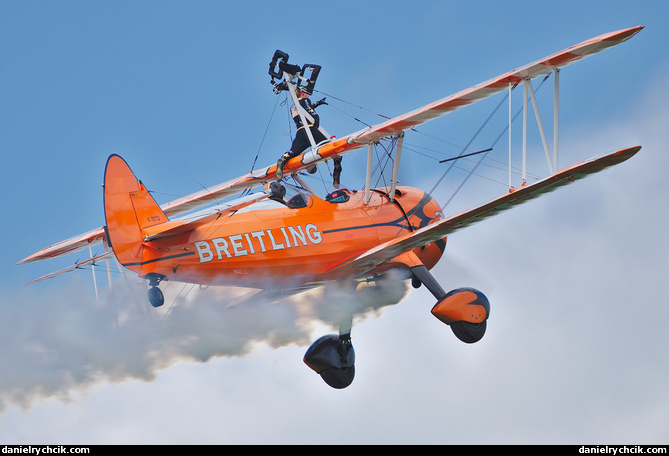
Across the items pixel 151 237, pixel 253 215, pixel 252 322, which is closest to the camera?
pixel 151 237

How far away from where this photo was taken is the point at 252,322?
40.3ft

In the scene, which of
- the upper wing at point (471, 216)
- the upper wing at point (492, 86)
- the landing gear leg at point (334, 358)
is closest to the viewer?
the upper wing at point (471, 216)

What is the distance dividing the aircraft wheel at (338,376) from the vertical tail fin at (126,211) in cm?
385

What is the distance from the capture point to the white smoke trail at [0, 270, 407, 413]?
37.9ft

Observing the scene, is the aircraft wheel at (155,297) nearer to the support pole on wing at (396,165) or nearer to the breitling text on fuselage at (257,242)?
the breitling text on fuselage at (257,242)

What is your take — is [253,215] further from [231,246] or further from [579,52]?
[579,52]

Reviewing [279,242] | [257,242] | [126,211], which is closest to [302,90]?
[279,242]

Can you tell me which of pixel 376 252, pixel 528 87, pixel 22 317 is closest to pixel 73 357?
pixel 22 317

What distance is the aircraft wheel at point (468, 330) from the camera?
11781 millimetres

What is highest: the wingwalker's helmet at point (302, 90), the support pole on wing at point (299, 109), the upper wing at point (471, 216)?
the wingwalker's helmet at point (302, 90)

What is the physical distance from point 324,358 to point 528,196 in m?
4.07

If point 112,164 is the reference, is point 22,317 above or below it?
below

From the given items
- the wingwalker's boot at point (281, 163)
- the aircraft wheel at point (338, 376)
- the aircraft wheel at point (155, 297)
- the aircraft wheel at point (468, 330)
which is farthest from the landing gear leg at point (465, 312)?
the aircraft wheel at point (155, 297)

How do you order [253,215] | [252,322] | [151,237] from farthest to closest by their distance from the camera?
[252,322] < [253,215] < [151,237]
